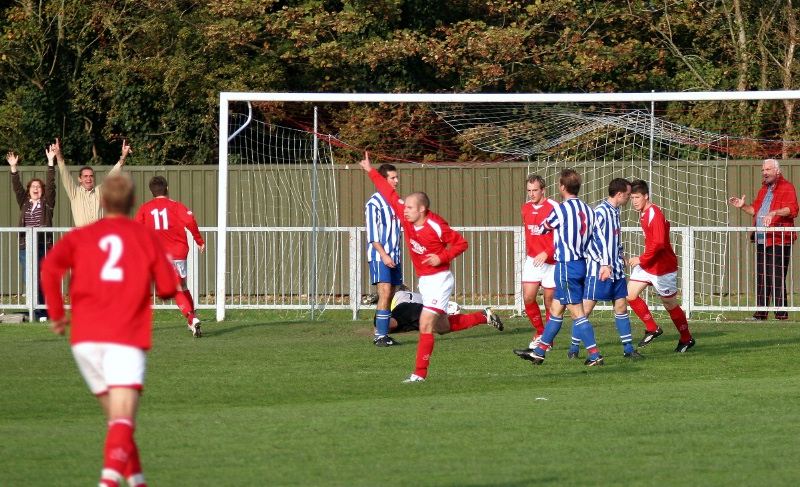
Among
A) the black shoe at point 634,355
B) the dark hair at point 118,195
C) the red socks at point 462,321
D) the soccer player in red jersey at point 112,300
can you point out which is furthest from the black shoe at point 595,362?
the dark hair at point 118,195

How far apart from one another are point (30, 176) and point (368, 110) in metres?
6.40

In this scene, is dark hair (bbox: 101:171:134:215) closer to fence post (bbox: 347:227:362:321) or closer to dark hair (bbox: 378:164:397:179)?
dark hair (bbox: 378:164:397:179)

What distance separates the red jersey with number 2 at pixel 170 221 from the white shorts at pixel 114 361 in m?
8.28

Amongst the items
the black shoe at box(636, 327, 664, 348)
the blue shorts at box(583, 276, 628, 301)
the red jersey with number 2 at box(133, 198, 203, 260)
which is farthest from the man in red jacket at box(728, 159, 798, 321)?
the red jersey with number 2 at box(133, 198, 203, 260)

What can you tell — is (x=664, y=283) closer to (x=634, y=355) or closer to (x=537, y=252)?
(x=634, y=355)

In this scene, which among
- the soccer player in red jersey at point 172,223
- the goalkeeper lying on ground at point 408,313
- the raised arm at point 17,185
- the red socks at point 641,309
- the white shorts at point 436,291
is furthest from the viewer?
the raised arm at point 17,185

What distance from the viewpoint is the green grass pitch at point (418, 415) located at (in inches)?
262

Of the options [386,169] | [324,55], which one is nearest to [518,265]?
[386,169]

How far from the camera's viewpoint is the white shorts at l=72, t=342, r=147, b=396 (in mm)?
5633

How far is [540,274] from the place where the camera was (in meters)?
12.9

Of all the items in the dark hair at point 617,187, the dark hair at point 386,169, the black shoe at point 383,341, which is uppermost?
the dark hair at point 386,169

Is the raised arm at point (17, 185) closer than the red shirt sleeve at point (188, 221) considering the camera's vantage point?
No

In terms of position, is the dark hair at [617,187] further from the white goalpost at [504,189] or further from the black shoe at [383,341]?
the white goalpost at [504,189]

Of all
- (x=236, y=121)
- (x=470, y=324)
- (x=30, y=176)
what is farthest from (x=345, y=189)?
(x=470, y=324)
